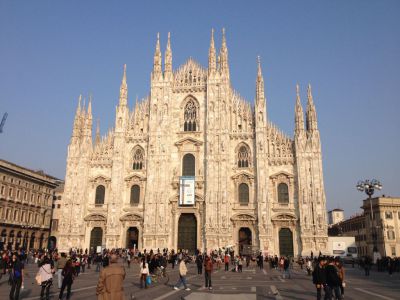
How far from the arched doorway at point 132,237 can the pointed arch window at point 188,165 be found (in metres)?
8.40

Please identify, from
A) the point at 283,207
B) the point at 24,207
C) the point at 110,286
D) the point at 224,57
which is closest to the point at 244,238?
the point at 283,207

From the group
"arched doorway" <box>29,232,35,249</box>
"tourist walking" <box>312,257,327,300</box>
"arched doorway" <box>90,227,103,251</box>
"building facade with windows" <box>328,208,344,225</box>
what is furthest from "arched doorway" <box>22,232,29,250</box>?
"building facade with windows" <box>328,208,344,225</box>

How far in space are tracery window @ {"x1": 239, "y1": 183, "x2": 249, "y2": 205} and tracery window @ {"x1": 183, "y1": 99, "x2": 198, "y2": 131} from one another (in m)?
8.67

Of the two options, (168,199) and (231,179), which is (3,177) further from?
(231,179)

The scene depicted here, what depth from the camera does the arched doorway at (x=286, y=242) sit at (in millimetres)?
40812

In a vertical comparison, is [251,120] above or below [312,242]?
above

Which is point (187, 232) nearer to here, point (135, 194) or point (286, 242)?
point (135, 194)

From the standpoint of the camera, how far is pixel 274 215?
41031 mm

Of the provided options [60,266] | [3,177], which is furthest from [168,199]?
[60,266]

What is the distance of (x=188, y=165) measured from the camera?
44344 millimetres

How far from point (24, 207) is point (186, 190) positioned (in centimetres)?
2596

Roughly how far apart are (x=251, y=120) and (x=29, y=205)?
111ft

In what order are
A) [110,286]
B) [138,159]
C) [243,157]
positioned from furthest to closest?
1. [138,159]
2. [243,157]
3. [110,286]

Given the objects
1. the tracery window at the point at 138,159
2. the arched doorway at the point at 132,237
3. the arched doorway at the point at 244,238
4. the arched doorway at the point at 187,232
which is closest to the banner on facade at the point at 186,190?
the arched doorway at the point at 187,232
